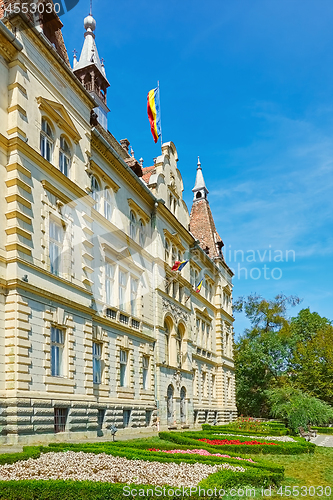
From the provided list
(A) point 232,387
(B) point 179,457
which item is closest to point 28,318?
(B) point 179,457

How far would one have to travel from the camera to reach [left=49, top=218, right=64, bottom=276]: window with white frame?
2047 centimetres

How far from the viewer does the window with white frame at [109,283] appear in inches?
1046

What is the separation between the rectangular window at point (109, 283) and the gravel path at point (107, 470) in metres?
12.9

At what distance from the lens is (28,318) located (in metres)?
18.0

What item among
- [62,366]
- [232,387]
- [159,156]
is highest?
[159,156]

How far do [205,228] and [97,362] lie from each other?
103 feet

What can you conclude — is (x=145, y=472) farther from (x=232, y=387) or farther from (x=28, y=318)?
(x=232, y=387)

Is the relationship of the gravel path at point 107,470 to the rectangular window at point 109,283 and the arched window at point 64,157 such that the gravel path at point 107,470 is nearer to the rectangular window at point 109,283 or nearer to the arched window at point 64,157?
the arched window at point 64,157

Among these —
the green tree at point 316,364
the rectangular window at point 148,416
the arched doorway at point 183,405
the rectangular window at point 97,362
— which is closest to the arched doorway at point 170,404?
the arched doorway at point 183,405

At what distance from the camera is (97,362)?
81.4 ft

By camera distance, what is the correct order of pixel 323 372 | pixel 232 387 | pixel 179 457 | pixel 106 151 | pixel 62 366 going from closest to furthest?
pixel 179 457
pixel 62 366
pixel 106 151
pixel 232 387
pixel 323 372

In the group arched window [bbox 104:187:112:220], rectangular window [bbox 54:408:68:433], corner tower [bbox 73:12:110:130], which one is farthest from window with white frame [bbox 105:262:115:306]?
corner tower [bbox 73:12:110:130]

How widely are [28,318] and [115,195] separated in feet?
40.3

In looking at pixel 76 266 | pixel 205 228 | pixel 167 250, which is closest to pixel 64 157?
pixel 76 266
